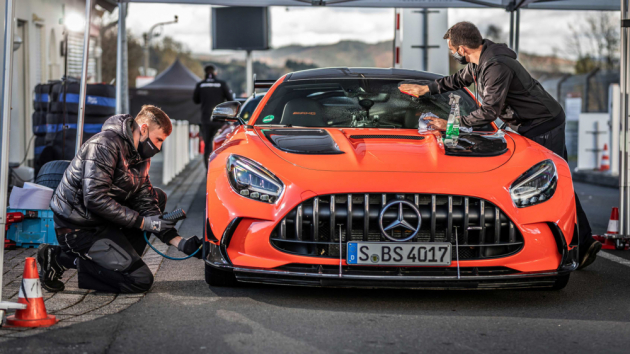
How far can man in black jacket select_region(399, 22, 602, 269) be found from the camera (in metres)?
5.31

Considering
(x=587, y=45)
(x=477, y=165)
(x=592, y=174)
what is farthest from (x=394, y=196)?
(x=587, y=45)

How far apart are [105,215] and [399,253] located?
5.79 ft

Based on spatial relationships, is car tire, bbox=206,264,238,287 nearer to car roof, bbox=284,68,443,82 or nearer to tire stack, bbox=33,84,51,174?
car roof, bbox=284,68,443,82

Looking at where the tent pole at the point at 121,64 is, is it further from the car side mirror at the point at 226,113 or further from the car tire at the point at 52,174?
the car side mirror at the point at 226,113

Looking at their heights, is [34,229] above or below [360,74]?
below

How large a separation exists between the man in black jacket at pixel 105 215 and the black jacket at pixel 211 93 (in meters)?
8.40

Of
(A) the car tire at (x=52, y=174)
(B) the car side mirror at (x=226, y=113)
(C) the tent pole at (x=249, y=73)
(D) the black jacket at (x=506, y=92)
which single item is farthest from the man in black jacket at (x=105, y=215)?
(C) the tent pole at (x=249, y=73)

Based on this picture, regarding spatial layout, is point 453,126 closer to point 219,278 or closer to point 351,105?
point 351,105

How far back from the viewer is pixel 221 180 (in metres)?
4.44

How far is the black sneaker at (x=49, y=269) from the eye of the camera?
15.2 feet

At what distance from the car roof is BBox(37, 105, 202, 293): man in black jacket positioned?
1.34 m

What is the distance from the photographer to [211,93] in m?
13.3

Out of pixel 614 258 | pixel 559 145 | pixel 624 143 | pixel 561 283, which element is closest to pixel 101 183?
pixel 561 283

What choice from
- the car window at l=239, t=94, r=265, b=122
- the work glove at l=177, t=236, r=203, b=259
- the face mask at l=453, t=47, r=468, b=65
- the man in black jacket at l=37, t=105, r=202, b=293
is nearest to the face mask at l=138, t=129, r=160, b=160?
the man in black jacket at l=37, t=105, r=202, b=293
